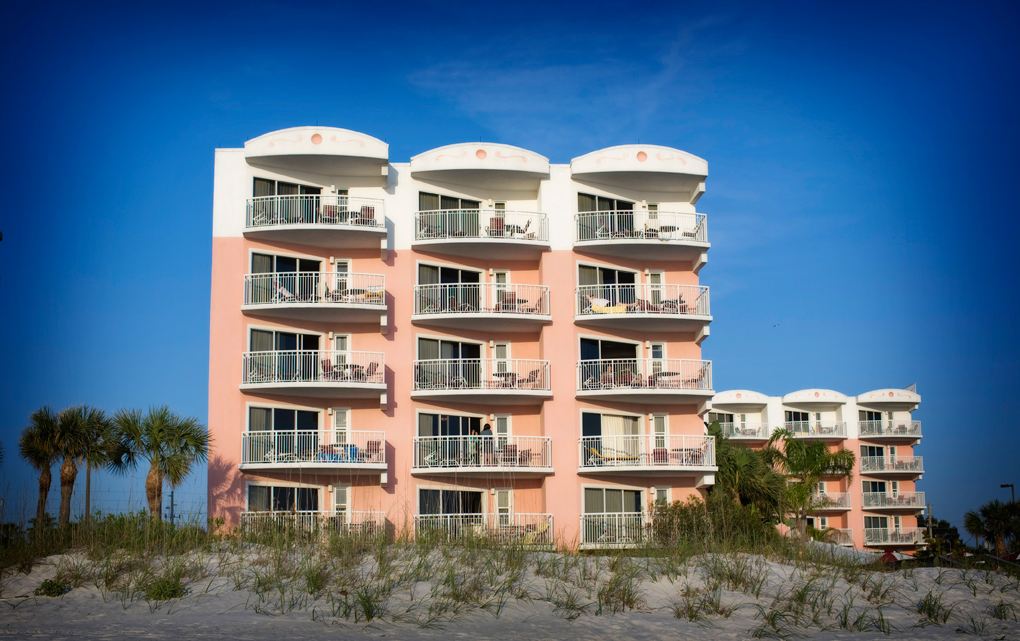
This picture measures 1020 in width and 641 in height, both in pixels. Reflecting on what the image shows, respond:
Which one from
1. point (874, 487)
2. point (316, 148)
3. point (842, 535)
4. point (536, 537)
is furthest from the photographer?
point (874, 487)

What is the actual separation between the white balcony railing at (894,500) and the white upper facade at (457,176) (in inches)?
1776

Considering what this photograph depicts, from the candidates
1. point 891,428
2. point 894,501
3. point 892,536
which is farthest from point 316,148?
point 894,501

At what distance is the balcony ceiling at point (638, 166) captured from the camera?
45.0 metres

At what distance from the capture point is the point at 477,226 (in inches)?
1788

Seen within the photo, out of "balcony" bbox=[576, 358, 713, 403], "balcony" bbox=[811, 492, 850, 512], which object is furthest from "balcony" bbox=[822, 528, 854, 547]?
"balcony" bbox=[576, 358, 713, 403]

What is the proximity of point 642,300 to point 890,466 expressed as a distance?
1839 inches

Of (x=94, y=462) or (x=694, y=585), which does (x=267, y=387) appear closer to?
(x=94, y=462)

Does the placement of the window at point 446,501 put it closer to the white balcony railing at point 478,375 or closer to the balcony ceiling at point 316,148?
the white balcony railing at point 478,375

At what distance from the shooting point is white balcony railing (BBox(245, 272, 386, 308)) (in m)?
42.4

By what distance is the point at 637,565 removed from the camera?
21.8 metres

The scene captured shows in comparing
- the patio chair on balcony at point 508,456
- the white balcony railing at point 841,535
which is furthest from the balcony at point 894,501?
the patio chair on balcony at point 508,456

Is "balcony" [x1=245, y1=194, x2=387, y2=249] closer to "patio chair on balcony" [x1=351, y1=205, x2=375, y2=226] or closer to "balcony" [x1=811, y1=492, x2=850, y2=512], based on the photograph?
"patio chair on balcony" [x1=351, y1=205, x2=375, y2=226]

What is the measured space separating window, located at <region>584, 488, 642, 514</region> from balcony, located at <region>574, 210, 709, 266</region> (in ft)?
32.6

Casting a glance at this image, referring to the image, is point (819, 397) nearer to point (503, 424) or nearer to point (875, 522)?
point (875, 522)
